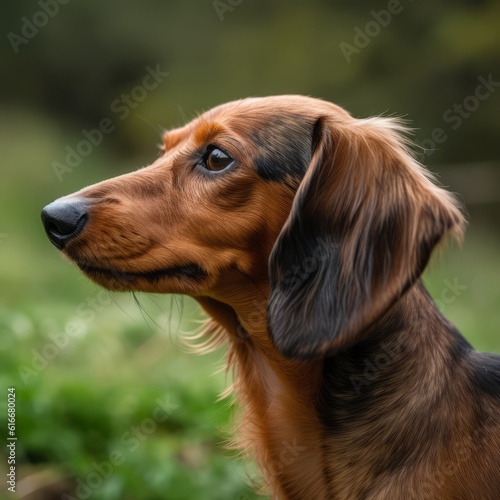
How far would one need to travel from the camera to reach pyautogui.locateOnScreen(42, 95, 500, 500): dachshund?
3.00 metres

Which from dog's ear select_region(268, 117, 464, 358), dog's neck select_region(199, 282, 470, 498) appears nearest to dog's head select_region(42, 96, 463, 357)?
dog's ear select_region(268, 117, 464, 358)

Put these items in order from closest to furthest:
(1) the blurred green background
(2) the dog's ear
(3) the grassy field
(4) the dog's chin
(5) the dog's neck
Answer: (2) the dog's ear < (5) the dog's neck < (4) the dog's chin < (3) the grassy field < (1) the blurred green background

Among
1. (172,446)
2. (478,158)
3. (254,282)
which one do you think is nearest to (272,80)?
(478,158)

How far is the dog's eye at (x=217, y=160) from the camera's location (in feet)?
11.2

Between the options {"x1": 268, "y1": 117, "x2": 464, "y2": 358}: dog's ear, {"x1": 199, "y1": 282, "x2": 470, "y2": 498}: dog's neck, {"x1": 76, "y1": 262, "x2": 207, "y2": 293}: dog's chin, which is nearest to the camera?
{"x1": 268, "y1": 117, "x2": 464, "y2": 358}: dog's ear

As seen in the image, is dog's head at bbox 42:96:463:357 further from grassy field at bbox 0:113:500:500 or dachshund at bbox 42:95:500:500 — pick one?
grassy field at bbox 0:113:500:500

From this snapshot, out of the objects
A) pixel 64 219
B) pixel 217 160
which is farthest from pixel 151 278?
pixel 217 160

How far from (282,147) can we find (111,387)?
2.95 m

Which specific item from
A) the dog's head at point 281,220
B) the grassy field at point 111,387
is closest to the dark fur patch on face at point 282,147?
the dog's head at point 281,220

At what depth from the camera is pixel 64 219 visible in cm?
323

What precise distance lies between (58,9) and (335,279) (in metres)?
13.7

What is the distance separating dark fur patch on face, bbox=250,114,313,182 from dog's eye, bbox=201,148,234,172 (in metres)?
0.14

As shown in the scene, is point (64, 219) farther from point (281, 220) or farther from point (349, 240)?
point (349, 240)

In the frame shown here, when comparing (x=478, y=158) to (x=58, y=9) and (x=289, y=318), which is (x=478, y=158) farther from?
(x=289, y=318)
